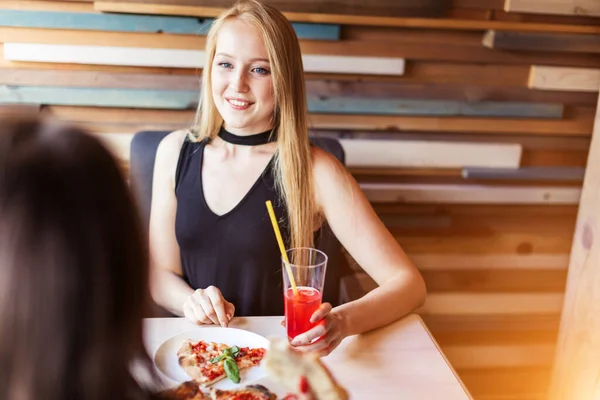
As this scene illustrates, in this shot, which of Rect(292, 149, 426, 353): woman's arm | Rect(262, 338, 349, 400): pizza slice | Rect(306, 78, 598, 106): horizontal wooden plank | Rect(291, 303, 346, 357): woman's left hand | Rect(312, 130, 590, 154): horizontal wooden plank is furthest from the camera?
Rect(312, 130, 590, 154): horizontal wooden plank

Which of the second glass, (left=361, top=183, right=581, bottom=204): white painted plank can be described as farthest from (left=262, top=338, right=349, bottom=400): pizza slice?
(left=361, top=183, right=581, bottom=204): white painted plank

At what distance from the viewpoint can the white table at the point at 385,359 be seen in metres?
1.24

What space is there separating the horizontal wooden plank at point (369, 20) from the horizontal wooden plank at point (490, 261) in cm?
77

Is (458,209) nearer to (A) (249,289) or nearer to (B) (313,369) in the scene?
(A) (249,289)

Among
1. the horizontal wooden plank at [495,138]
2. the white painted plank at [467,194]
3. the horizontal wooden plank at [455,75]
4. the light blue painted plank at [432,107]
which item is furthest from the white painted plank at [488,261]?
the horizontal wooden plank at [455,75]

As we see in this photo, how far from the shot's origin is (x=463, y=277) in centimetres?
282

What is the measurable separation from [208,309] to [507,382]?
5.67ft

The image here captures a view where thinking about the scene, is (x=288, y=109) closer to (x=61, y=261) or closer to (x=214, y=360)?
(x=214, y=360)

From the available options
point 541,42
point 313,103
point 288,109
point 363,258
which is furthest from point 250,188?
point 541,42

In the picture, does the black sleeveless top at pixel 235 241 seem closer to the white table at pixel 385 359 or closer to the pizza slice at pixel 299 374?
the white table at pixel 385 359

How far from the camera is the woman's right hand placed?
1.43 meters

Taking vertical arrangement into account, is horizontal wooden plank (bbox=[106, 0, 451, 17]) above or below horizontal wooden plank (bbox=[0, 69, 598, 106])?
above

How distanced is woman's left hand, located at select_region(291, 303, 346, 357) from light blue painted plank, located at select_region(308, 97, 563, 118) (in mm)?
1226

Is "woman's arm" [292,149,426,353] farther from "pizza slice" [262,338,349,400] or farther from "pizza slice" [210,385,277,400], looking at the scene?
"pizza slice" [262,338,349,400]
